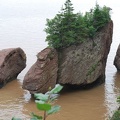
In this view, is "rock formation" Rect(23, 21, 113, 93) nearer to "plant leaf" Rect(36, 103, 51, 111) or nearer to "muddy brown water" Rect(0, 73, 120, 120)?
"muddy brown water" Rect(0, 73, 120, 120)

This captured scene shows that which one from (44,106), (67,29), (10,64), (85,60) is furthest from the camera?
(10,64)

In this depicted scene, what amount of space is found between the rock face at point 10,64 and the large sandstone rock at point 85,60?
10.9ft

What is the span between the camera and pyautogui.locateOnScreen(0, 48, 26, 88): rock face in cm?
1812

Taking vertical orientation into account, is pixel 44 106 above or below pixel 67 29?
above

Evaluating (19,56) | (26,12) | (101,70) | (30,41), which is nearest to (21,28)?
(30,41)

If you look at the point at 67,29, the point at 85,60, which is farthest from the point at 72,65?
the point at 67,29

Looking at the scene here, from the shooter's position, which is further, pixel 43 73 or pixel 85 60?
pixel 85 60

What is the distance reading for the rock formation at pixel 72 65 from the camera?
15899 millimetres

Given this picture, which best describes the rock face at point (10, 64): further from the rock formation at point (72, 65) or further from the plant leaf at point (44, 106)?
the plant leaf at point (44, 106)

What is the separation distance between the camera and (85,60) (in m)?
17.7

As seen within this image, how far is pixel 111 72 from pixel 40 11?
33208mm

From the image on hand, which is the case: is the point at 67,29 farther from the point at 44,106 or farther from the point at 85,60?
the point at 44,106

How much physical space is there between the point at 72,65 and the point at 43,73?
6.57 ft

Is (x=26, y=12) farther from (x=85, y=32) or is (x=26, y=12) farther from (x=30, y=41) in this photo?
(x=85, y=32)
